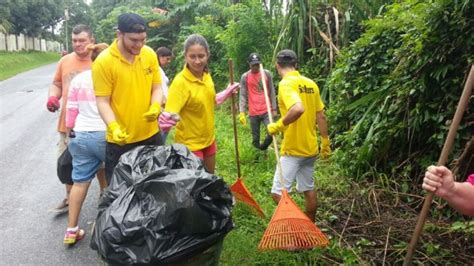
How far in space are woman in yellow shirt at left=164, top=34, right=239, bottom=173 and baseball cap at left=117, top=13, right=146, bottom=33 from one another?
1.29 feet

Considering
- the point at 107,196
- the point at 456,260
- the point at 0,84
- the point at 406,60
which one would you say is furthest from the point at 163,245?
the point at 0,84

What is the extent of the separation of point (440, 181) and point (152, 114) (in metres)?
1.96

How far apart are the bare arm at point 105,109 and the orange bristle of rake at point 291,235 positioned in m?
1.37

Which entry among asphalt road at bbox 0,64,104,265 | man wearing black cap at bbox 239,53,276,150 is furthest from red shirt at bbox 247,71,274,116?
asphalt road at bbox 0,64,104,265

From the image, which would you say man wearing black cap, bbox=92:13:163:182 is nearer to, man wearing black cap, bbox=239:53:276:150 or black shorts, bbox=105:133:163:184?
black shorts, bbox=105:133:163:184

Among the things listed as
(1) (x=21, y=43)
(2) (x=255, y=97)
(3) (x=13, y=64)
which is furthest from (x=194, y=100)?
(1) (x=21, y=43)

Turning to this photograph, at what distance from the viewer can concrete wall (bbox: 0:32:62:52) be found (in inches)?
1245

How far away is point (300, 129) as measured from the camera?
3.49m

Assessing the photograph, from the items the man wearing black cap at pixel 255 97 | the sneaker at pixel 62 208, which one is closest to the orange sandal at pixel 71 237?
the sneaker at pixel 62 208

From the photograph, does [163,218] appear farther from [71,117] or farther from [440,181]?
[71,117]

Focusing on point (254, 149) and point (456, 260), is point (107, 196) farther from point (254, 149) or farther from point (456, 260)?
point (254, 149)

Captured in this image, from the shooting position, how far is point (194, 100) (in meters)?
3.27

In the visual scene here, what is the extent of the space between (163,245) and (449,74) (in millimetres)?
2849

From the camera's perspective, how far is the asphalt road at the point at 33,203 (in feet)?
11.2
